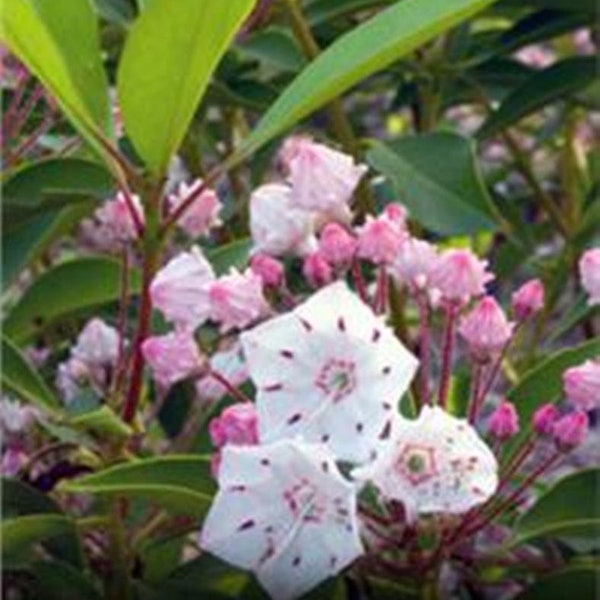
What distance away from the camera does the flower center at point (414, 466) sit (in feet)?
3.72

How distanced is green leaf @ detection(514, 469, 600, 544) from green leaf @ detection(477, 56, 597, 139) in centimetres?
58

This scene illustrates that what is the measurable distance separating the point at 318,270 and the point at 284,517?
164mm

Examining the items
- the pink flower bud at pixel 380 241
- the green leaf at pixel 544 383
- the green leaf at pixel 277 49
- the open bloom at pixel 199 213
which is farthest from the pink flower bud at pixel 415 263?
the green leaf at pixel 277 49

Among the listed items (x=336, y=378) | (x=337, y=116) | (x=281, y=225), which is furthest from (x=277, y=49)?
(x=336, y=378)

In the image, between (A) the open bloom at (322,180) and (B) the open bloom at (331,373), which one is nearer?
(B) the open bloom at (331,373)

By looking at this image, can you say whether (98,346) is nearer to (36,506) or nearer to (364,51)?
(36,506)

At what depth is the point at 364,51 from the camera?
119 cm

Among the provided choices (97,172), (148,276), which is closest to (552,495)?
(148,276)

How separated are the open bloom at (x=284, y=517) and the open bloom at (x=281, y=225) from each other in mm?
177

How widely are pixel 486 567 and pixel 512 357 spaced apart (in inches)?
18.5

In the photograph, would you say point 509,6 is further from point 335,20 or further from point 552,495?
point 552,495

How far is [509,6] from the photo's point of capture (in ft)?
5.88

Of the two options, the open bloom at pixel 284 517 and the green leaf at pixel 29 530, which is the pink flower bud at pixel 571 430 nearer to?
the open bloom at pixel 284 517

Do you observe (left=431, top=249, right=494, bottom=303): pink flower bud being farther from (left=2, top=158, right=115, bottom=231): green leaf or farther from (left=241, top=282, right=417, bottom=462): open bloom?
(left=2, top=158, right=115, bottom=231): green leaf
